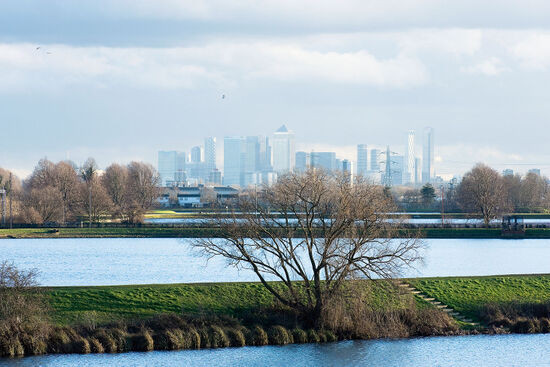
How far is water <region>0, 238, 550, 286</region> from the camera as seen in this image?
171ft

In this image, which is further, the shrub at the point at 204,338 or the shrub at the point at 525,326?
the shrub at the point at 525,326

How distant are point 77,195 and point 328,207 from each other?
84431 mm

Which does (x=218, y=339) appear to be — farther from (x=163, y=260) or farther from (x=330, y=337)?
(x=163, y=260)

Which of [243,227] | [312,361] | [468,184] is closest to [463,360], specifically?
[312,361]

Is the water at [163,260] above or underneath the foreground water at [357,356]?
above

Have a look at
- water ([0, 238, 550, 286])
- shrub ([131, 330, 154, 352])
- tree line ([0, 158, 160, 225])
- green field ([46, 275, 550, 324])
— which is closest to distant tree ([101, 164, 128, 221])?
tree line ([0, 158, 160, 225])

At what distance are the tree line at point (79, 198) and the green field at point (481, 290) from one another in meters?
66.3

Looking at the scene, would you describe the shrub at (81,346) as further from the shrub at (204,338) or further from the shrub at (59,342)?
the shrub at (204,338)

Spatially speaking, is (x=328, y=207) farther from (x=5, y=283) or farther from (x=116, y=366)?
(x=5, y=283)

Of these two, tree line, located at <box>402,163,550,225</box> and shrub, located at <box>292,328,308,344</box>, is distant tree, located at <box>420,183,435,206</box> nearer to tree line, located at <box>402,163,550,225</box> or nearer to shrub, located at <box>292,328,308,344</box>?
tree line, located at <box>402,163,550,225</box>

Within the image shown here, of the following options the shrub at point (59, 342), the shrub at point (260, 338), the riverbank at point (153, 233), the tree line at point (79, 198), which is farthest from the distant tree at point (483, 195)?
the shrub at point (59, 342)

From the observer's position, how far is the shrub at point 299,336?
37094 millimetres

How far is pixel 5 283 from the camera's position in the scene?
120 feet

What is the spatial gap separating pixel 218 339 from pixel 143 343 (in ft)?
10.9
